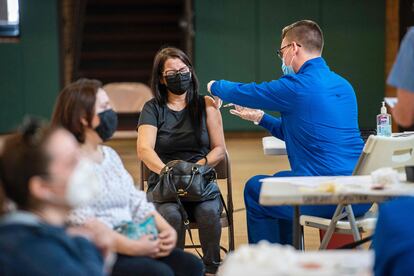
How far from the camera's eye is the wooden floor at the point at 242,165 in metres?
5.77

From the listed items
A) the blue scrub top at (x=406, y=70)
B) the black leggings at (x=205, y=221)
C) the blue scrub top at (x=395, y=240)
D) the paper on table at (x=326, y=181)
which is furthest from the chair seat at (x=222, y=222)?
the blue scrub top at (x=395, y=240)

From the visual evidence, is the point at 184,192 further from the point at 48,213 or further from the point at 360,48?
the point at 360,48

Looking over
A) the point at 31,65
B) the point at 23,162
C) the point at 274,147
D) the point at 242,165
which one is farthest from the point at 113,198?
the point at 31,65

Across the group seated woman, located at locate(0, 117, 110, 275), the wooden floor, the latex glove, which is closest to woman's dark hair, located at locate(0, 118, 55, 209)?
seated woman, located at locate(0, 117, 110, 275)

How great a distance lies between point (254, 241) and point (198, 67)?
Result: 7413 mm

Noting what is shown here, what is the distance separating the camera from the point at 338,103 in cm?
430

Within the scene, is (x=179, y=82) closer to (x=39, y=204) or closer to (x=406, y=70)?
(x=406, y=70)

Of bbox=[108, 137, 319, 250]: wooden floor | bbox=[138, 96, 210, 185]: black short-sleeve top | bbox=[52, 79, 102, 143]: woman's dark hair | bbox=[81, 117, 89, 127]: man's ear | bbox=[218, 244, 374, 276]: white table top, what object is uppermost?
bbox=[52, 79, 102, 143]: woman's dark hair

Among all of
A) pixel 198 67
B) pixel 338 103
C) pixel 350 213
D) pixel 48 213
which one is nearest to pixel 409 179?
pixel 350 213

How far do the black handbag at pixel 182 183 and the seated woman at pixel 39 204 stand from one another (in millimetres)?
2025

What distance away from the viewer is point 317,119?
427cm

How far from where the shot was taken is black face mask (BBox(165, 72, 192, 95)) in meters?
4.46

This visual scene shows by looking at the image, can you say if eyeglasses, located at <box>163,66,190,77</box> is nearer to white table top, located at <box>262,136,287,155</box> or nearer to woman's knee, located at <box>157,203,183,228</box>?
white table top, located at <box>262,136,287,155</box>

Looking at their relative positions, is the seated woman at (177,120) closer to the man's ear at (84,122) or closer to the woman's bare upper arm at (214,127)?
the woman's bare upper arm at (214,127)
